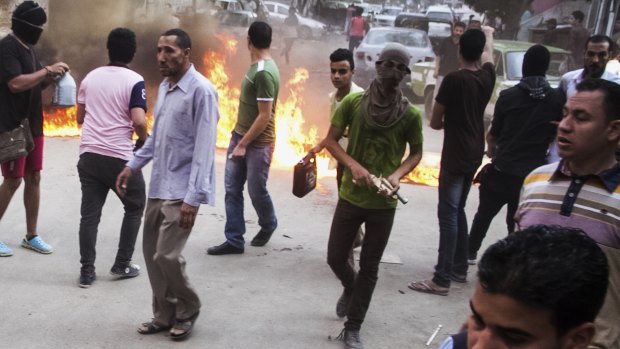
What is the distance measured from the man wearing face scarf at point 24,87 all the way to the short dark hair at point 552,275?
437 centimetres

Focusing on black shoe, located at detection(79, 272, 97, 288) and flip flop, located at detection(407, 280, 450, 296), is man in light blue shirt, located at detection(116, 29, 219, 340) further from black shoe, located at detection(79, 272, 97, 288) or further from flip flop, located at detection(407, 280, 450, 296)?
flip flop, located at detection(407, 280, 450, 296)

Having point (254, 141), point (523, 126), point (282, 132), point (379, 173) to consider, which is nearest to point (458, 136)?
point (523, 126)

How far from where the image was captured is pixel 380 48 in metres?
17.0

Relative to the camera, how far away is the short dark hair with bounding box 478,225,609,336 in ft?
5.02

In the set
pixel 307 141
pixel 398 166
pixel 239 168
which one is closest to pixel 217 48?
pixel 307 141

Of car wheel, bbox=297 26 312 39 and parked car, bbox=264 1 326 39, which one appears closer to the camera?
parked car, bbox=264 1 326 39

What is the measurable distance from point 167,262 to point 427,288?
2.17m

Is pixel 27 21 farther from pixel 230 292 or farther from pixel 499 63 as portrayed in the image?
pixel 499 63

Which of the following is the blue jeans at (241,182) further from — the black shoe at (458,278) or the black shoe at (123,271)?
the black shoe at (458,278)

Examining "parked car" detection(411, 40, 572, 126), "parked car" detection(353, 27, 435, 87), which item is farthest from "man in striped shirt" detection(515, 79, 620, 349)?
"parked car" detection(353, 27, 435, 87)

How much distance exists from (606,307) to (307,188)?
298 cm

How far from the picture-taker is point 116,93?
4922mm

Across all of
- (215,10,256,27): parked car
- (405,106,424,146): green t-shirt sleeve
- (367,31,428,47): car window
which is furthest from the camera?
(367,31,428,47): car window

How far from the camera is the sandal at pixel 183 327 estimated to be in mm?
4320
